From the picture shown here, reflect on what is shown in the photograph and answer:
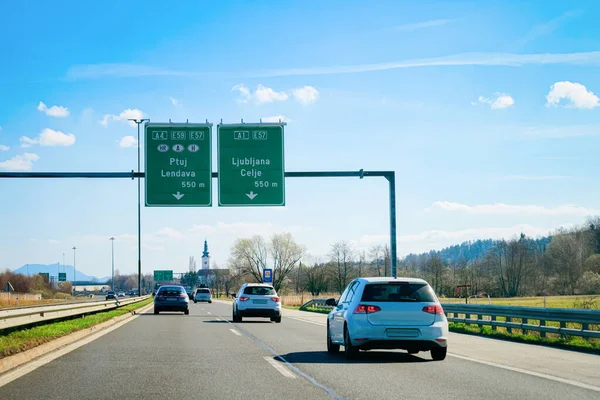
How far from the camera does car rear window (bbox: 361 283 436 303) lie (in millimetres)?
13297

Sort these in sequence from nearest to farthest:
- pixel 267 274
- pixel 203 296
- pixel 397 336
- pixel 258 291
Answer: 1. pixel 397 336
2. pixel 258 291
3. pixel 267 274
4. pixel 203 296

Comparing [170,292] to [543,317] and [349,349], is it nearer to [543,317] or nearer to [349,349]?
[543,317]

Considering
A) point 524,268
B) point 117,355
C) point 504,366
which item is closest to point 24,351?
point 117,355

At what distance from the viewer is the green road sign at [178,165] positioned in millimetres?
26797

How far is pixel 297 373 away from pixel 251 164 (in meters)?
16.7

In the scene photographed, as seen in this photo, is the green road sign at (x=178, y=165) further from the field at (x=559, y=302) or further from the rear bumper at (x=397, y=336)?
the rear bumper at (x=397, y=336)

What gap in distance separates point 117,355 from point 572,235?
115 meters

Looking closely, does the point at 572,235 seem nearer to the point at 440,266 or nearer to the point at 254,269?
the point at 440,266

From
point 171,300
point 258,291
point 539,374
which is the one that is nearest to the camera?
point 539,374

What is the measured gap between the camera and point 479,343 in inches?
698

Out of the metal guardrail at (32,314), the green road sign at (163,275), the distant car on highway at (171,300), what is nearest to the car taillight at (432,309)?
the metal guardrail at (32,314)

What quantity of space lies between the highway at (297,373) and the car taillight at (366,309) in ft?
2.96

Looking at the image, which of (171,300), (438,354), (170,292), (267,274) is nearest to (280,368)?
(438,354)

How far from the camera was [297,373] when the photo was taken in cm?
1109
